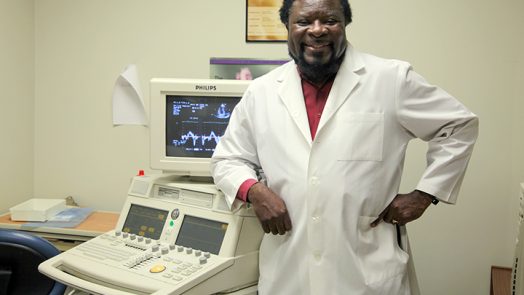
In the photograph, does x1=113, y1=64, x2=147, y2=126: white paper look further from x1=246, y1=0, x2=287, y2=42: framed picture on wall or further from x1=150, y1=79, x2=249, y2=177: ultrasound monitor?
x1=246, y1=0, x2=287, y2=42: framed picture on wall

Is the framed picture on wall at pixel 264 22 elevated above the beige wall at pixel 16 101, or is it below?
above

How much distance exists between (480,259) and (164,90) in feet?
5.18

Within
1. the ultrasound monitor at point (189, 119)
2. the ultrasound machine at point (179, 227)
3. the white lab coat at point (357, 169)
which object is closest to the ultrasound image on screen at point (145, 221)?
the ultrasound machine at point (179, 227)

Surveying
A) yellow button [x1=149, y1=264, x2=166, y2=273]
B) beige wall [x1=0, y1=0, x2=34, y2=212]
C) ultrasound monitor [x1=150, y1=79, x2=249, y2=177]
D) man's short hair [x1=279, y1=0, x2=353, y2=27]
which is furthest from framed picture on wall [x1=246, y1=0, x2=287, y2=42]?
yellow button [x1=149, y1=264, x2=166, y2=273]

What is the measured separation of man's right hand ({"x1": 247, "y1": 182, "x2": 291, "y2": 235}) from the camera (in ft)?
4.46

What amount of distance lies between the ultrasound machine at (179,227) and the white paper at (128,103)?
417 mm

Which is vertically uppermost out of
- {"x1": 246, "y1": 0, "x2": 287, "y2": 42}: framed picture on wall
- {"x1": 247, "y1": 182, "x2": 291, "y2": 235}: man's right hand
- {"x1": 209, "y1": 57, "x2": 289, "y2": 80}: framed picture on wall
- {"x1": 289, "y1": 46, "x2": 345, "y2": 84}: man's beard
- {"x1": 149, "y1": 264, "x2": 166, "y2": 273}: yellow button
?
{"x1": 246, "y1": 0, "x2": 287, "y2": 42}: framed picture on wall

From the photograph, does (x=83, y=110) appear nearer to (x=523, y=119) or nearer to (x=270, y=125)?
(x=270, y=125)

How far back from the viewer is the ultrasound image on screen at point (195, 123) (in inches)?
66.3

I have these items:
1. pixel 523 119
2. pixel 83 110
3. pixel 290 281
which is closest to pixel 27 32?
pixel 83 110

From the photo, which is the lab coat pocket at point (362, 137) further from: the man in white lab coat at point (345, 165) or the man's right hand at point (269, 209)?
the man's right hand at point (269, 209)

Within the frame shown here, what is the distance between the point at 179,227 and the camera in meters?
1.58

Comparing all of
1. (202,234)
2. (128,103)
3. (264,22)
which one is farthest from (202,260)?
(264,22)

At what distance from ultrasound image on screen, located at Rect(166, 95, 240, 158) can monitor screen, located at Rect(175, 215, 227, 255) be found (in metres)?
0.25
